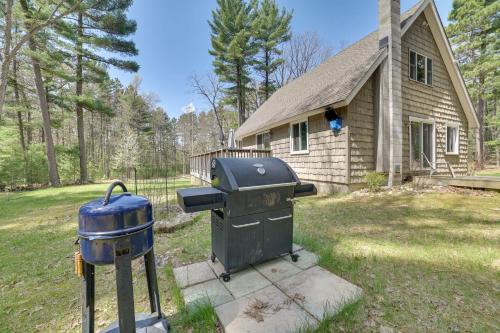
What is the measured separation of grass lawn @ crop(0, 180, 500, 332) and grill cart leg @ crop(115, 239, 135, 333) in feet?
2.02

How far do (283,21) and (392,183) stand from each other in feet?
64.8

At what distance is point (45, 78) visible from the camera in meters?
15.7

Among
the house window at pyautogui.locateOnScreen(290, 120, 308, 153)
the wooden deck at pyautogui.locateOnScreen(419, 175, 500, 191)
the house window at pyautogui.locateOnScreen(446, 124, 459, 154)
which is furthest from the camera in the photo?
the house window at pyautogui.locateOnScreen(446, 124, 459, 154)

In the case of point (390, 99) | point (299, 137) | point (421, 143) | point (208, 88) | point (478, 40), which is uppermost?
point (478, 40)

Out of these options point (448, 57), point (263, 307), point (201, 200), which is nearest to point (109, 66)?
point (201, 200)

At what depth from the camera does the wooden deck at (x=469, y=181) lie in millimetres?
6703

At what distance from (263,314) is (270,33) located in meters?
23.6

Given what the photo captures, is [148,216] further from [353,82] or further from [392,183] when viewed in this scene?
[392,183]

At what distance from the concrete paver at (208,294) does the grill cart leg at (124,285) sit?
73 cm

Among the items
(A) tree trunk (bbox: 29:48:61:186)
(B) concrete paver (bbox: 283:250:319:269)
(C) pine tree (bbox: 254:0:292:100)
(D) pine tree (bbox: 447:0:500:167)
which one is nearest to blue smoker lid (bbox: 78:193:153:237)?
(B) concrete paver (bbox: 283:250:319:269)

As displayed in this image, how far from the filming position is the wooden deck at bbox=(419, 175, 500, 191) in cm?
670

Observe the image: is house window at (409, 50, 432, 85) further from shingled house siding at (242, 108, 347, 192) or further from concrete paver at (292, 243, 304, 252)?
concrete paver at (292, 243, 304, 252)

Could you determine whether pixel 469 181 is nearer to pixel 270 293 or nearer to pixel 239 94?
pixel 270 293

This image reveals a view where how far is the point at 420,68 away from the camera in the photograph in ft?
29.5
